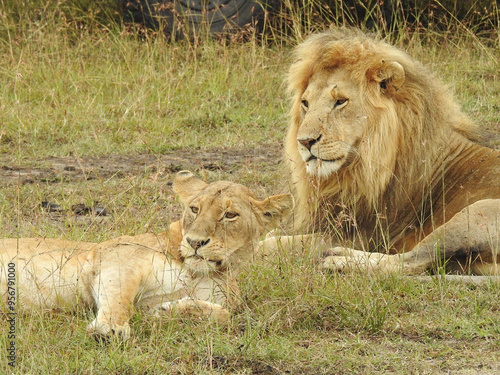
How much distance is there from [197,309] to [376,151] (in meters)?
1.64

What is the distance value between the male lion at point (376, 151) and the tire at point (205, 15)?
3769mm

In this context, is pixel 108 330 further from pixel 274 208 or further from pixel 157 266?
pixel 274 208

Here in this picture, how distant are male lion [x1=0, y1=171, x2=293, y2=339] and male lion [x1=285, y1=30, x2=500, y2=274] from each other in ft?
3.26

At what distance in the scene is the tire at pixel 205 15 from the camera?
877 cm

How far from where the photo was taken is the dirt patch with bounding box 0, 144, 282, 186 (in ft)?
21.1

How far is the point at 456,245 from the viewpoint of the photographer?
4.49 meters

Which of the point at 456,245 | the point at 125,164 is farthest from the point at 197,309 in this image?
the point at 125,164

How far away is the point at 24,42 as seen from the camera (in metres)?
9.07

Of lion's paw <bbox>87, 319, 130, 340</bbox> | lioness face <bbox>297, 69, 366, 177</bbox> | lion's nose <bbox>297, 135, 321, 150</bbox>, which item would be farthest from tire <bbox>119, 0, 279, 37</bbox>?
lion's paw <bbox>87, 319, 130, 340</bbox>

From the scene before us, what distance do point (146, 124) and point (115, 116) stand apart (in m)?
0.33

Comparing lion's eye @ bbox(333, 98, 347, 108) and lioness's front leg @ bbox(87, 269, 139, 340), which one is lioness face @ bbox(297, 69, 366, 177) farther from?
lioness's front leg @ bbox(87, 269, 139, 340)

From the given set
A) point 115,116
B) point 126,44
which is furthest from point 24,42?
point 115,116

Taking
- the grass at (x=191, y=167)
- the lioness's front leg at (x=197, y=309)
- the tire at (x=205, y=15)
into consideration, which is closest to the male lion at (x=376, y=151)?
the grass at (x=191, y=167)

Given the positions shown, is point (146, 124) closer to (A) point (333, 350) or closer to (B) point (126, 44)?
(B) point (126, 44)
